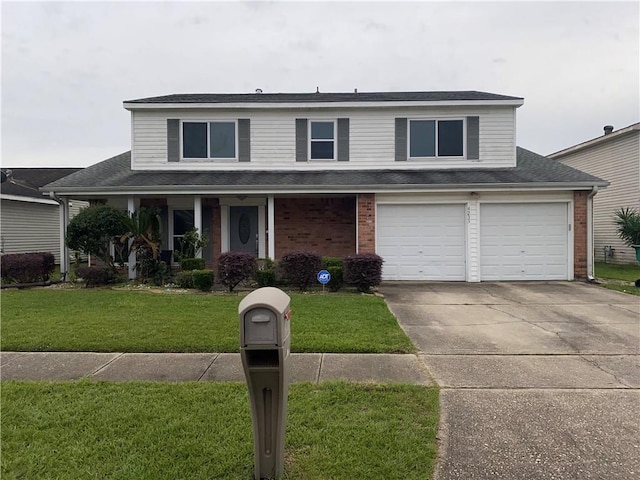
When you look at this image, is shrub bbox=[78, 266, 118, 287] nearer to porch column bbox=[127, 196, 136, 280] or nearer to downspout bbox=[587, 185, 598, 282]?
porch column bbox=[127, 196, 136, 280]

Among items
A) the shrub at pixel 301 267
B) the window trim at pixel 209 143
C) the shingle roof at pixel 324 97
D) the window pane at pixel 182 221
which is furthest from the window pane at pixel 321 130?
the shrub at pixel 301 267

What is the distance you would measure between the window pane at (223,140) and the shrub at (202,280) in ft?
16.0

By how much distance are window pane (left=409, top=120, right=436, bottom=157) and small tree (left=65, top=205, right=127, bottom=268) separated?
8.90 metres

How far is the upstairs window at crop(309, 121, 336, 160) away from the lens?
46.1 feet

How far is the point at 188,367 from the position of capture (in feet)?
16.5

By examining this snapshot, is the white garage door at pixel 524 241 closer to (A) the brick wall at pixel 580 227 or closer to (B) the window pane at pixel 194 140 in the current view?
(A) the brick wall at pixel 580 227

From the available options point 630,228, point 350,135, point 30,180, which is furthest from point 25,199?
point 630,228

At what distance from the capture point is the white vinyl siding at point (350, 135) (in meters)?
13.8

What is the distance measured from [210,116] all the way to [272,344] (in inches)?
500

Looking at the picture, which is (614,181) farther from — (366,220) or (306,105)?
(306,105)

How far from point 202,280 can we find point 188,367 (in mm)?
5815

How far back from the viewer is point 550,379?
465cm

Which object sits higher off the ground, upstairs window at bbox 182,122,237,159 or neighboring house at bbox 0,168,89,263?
upstairs window at bbox 182,122,237,159

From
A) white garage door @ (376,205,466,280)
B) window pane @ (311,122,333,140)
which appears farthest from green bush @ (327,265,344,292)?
window pane @ (311,122,333,140)
